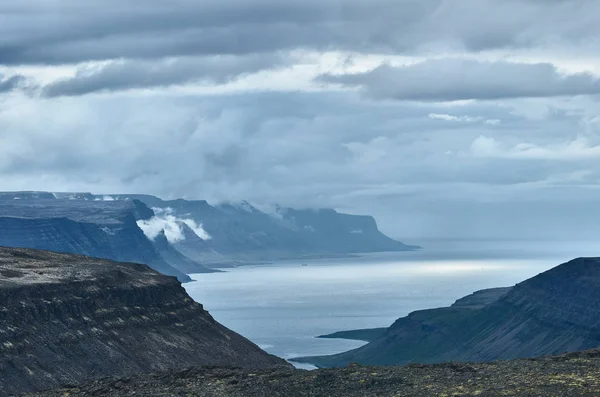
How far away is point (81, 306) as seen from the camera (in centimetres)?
13612

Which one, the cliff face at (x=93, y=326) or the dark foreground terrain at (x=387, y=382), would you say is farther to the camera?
the cliff face at (x=93, y=326)

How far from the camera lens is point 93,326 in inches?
5256

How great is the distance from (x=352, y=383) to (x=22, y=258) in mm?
102197

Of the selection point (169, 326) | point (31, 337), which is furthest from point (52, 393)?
point (169, 326)

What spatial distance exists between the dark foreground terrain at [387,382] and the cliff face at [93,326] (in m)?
38.8

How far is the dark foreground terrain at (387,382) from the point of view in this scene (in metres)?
59.6

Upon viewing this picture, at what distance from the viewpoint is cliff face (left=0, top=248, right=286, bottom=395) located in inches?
4594

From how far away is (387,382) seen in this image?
2520 inches

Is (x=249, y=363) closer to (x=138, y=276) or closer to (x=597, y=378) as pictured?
(x=138, y=276)

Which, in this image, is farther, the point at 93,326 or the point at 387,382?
the point at 93,326

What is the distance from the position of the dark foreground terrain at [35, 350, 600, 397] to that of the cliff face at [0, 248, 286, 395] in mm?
38786

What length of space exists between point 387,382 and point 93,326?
249ft

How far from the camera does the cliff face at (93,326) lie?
117 metres

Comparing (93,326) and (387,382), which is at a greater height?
(93,326)
